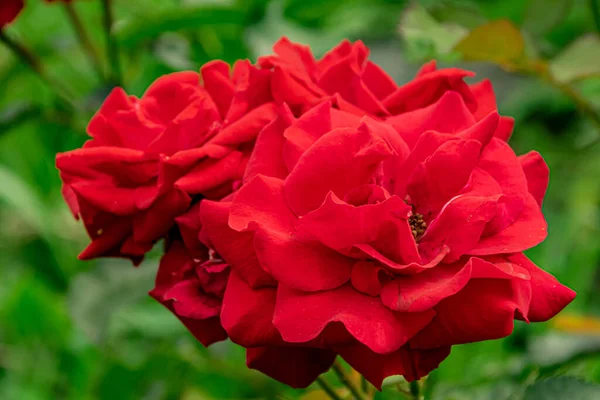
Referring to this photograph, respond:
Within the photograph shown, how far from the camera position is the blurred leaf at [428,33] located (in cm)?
61

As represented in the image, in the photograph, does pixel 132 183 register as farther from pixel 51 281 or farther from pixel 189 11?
pixel 51 281

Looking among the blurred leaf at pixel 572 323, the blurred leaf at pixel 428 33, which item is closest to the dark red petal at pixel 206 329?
the blurred leaf at pixel 428 33

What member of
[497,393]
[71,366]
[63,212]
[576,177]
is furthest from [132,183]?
[63,212]

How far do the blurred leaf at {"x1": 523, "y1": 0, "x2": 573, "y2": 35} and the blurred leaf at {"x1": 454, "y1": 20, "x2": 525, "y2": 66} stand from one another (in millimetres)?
114

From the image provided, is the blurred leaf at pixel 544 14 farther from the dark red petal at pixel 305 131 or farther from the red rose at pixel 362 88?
the dark red petal at pixel 305 131

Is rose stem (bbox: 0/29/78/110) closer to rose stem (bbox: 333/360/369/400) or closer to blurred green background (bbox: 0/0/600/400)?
blurred green background (bbox: 0/0/600/400)

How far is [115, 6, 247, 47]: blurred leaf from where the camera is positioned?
0.73 meters

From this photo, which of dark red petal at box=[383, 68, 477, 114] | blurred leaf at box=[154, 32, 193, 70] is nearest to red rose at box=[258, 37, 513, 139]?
dark red petal at box=[383, 68, 477, 114]

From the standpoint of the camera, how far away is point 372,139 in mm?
355

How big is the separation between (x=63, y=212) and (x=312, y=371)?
47.7 inches

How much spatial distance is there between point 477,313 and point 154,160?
21cm

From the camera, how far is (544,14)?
2.32 feet

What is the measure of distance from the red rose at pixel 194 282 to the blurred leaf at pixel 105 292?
0.27 metres

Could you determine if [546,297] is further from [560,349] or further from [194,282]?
[560,349]
